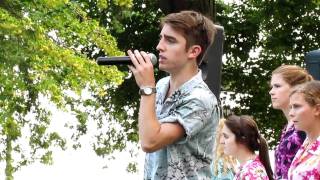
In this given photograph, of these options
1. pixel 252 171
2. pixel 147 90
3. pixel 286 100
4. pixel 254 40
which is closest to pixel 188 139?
pixel 147 90

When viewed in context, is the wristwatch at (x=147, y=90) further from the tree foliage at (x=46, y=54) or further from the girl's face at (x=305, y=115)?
the tree foliage at (x=46, y=54)

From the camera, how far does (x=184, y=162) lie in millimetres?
2850

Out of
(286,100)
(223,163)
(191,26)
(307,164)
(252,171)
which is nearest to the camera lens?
(191,26)

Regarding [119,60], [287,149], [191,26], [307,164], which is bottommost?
[307,164]

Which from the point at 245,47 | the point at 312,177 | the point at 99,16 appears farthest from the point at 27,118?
the point at 312,177

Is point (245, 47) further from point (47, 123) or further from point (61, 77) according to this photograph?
point (61, 77)

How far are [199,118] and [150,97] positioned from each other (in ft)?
0.76

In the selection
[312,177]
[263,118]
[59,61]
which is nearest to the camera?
[312,177]

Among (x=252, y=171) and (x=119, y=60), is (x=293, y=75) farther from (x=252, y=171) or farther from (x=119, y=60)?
(x=119, y=60)

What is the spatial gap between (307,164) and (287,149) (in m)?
0.73

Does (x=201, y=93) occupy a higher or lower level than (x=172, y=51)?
lower

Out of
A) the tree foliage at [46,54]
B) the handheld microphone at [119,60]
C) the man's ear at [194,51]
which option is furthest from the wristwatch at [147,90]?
the tree foliage at [46,54]

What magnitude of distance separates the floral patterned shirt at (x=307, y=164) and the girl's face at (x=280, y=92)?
63cm

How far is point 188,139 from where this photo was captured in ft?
9.41
